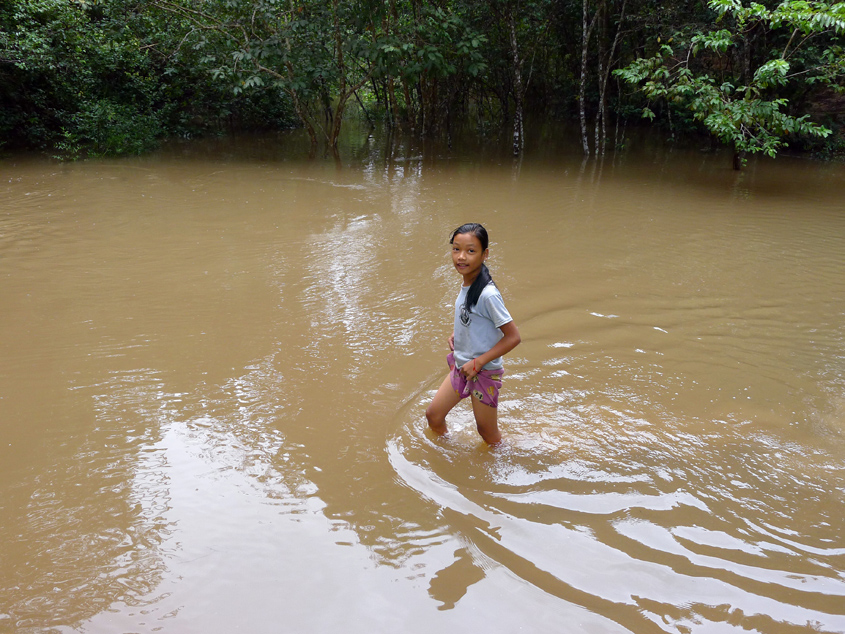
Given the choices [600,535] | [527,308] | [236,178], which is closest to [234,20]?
[236,178]

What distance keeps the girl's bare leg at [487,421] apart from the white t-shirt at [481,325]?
0.75 ft

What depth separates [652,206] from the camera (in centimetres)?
866

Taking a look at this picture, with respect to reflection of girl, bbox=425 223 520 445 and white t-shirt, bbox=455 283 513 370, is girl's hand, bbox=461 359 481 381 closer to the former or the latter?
reflection of girl, bbox=425 223 520 445

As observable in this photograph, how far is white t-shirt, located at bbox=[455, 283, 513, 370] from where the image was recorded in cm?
278

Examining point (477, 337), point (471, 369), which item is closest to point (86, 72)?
point (477, 337)

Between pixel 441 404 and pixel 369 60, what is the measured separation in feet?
33.4

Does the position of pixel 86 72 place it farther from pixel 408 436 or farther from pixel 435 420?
pixel 435 420

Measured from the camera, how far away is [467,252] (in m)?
2.75

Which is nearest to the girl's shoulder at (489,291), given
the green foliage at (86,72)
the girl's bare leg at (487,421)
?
the girl's bare leg at (487,421)

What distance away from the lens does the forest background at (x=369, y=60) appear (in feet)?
33.8

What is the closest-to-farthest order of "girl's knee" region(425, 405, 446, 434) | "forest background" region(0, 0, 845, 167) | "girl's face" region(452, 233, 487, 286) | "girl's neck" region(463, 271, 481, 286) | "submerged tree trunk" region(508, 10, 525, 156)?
"girl's face" region(452, 233, 487, 286) → "girl's neck" region(463, 271, 481, 286) → "girl's knee" region(425, 405, 446, 434) → "forest background" region(0, 0, 845, 167) → "submerged tree trunk" region(508, 10, 525, 156)

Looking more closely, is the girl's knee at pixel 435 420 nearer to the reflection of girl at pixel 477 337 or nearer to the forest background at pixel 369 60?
the reflection of girl at pixel 477 337

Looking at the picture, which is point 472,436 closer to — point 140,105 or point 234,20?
point 234,20

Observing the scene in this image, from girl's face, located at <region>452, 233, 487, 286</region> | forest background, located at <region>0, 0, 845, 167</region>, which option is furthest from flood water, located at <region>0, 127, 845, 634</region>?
forest background, located at <region>0, 0, 845, 167</region>
